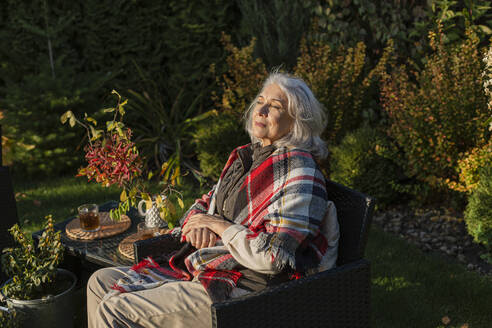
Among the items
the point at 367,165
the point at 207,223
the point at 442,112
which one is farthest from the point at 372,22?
the point at 207,223

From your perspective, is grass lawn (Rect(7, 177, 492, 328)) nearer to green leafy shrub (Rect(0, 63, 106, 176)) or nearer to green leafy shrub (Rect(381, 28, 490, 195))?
green leafy shrub (Rect(381, 28, 490, 195))

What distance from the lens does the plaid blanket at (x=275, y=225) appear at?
1924 mm

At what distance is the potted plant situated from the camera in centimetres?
237

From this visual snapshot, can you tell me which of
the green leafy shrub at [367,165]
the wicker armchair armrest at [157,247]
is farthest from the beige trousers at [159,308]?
the green leafy shrub at [367,165]

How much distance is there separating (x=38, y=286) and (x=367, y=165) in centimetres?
288

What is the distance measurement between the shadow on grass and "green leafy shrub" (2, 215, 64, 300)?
6.06ft

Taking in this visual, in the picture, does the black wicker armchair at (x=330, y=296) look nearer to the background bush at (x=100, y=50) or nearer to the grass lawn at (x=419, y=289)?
the grass lawn at (x=419, y=289)

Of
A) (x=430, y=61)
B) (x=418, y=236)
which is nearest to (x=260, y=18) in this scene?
(x=430, y=61)

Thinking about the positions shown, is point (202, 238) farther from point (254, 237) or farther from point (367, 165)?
point (367, 165)

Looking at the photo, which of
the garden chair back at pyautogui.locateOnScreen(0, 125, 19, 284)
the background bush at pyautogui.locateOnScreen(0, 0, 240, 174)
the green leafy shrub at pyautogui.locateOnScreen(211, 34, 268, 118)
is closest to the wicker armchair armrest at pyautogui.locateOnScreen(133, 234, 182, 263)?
the garden chair back at pyautogui.locateOnScreen(0, 125, 19, 284)

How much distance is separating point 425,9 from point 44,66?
4336mm

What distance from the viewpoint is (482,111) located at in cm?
370

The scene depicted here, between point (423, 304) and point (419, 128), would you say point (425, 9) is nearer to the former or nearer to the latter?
point (419, 128)

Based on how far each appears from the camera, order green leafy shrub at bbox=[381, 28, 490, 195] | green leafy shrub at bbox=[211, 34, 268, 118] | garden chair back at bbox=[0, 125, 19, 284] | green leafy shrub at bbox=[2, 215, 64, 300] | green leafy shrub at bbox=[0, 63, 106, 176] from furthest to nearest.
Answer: green leafy shrub at bbox=[0, 63, 106, 176], green leafy shrub at bbox=[211, 34, 268, 118], green leafy shrub at bbox=[381, 28, 490, 195], garden chair back at bbox=[0, 125, 19, 284], green leafy shrub at bbox=[2, 215, 64, 300]
